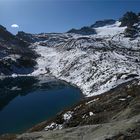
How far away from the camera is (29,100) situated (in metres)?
111

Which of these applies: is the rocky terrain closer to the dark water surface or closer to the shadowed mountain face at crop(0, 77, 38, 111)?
the dark water surface

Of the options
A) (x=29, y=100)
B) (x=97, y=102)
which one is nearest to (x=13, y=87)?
(x=29, y=100)

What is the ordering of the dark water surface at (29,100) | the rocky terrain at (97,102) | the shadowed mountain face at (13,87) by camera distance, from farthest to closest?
1. the shadowed mountain face at (13,87)
2. the dark water surface at (29,100)
3. the rocky terrain at (97,102)

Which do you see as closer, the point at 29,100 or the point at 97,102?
the point at 97,102

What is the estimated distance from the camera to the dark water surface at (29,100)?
7901cm

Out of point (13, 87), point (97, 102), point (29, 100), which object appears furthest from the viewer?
point (13, 87)

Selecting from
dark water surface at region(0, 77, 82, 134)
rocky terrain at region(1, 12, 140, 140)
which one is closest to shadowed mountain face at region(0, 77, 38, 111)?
dark water surface at region(0, 77, 82, 134)

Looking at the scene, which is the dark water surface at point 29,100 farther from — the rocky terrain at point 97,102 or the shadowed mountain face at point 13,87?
the rocky terrain at point 97,102

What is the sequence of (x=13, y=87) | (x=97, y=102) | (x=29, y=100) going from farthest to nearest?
(x=13, y=87)
(x=29, y=100)
(x=97, y=102)

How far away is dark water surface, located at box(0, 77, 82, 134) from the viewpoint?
79006 millimetres

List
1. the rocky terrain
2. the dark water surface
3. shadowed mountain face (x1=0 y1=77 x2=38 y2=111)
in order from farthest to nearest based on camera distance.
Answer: shadowed mountain face (x1=0 y1=77 x2=38 y2=111)
the dark water surface
the rocky terrain

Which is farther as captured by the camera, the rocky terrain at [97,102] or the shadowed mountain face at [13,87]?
the shadowed mountain face at [13,87]

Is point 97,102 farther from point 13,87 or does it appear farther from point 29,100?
point 13,87

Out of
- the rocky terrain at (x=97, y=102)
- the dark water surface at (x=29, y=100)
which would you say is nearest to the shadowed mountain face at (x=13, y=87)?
the dark water surface at (x=29, y=100)
